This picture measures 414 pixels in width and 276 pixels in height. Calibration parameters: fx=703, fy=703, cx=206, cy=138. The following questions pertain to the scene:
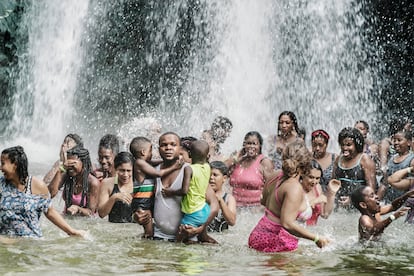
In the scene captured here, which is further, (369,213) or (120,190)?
(120,190)

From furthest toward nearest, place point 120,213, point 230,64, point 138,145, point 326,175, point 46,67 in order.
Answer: point 46,67 < point 230,64 < point 326,175 < point 120,213 < point 138,145

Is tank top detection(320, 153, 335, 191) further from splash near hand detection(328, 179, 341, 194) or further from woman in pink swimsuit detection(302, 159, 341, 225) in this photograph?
splash near hand detection(328, 179, 341, 194)

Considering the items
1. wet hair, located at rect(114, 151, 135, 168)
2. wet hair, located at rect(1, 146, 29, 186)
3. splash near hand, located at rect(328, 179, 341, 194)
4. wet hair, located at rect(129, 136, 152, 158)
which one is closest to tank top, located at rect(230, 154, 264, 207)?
splash near hand, located at rect(328, 179, 341, 194)

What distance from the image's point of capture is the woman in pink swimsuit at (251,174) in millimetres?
9039

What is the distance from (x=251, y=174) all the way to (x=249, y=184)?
0.45ft

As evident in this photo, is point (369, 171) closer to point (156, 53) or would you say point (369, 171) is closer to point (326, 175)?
point (326, 175)

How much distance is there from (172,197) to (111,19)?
17581 mm

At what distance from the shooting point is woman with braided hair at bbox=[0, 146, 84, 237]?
6.51 meters

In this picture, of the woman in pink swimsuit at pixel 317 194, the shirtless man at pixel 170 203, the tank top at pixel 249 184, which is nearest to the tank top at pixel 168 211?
the shirtless man at pixel 170 203

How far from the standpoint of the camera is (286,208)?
601cm

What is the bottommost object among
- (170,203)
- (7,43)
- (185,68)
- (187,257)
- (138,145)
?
(187,257)

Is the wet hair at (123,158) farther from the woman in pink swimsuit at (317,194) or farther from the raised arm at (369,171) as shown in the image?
the raised arm at (369,171)

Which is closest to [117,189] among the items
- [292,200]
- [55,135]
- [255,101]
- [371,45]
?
[292,200]

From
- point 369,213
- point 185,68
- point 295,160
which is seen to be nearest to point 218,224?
point 369,213
